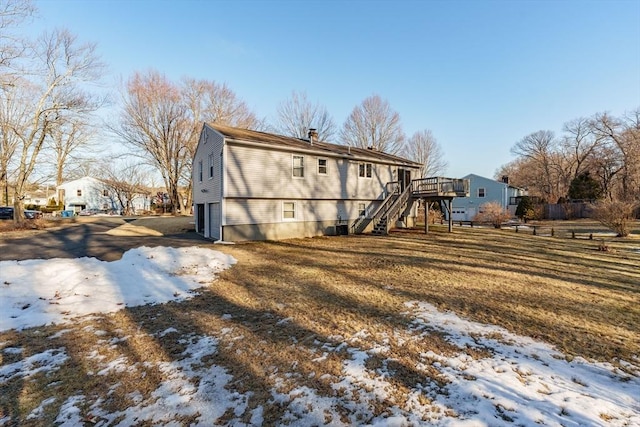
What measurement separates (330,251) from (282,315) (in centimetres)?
709

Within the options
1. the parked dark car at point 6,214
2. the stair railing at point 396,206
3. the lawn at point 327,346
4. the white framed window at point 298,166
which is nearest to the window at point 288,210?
the white framed window at point 298,166

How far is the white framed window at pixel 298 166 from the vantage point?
55.2 feet

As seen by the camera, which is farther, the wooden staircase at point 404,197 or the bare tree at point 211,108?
the bare tree at point 211,108

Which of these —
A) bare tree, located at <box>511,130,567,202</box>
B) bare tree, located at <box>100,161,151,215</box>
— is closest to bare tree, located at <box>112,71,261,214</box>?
bare tree, located at <box>100,161,151,215</box>

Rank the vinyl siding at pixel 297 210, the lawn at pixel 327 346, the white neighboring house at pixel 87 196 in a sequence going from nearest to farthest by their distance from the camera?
the lawn at pixel 327 346 < the vinyl siding at pixel 297 210 < the white neighboring house at pixel 87 196

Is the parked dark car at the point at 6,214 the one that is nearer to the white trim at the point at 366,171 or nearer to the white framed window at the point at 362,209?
the white framed window at the point at 362,209

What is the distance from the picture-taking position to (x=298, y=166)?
55.7 feet

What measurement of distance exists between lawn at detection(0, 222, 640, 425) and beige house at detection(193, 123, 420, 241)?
7067mm

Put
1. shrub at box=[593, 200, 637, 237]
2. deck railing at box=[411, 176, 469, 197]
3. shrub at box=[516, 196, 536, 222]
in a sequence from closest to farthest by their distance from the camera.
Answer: shrub at box=[593, 200, 637, 237] < deck railing at box=[411, 176, 469, 197] < shrub at box=[516, 196, 536, 222]

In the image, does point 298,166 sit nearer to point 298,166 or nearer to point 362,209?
point 298,166

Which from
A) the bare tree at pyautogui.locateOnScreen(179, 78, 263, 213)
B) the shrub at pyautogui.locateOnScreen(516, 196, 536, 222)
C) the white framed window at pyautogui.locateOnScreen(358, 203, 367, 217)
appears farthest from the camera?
the bare tree at pyautogui.locateOnScreen(179, 78, 263, 213)

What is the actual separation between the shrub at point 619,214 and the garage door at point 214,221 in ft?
72.0

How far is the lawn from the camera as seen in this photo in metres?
3.02

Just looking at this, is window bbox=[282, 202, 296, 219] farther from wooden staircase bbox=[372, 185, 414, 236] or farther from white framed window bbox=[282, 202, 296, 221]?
wooden staircase bbox=[372, 185, 414, 236]
